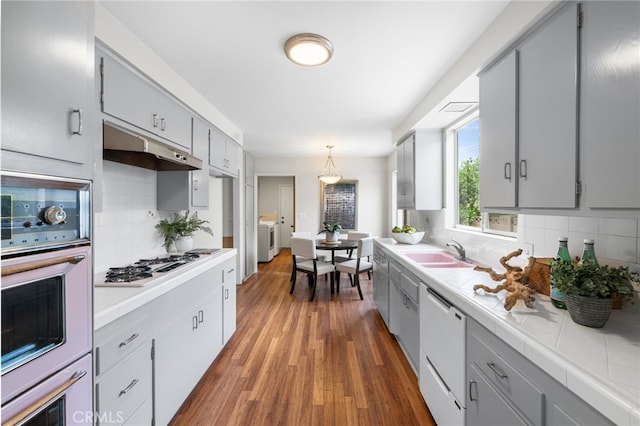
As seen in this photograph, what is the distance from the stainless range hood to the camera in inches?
60.0

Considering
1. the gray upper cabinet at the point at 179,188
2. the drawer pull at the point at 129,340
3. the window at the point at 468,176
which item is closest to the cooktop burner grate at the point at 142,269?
the drawer pull at the point at 129,340

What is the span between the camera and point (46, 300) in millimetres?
883

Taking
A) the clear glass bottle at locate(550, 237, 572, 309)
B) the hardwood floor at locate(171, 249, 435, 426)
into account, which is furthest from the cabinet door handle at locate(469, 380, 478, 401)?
the hardwood floor at locate(171, 249, 435, 426)

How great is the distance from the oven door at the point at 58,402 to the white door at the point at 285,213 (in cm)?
761

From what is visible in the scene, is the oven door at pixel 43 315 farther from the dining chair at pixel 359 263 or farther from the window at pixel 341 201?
the window at pixel 341 201

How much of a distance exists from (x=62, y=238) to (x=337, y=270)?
11.7 feet

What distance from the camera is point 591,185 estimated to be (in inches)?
→ 38.0

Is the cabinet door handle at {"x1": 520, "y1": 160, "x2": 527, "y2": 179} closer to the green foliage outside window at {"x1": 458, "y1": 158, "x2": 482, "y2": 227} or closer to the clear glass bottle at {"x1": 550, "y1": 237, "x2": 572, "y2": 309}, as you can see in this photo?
the clear glass bottle at {"x1": 550, "y1": 237, "x2": 572, "y2": 309}

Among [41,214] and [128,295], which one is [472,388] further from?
[41,214]

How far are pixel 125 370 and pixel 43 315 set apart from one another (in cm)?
57

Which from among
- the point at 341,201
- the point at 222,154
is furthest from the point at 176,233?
A: the point at 341,201

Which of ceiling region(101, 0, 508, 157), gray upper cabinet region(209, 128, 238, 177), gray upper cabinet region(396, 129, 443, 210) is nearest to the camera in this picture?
ceiling region(101, 0, 508, 157)

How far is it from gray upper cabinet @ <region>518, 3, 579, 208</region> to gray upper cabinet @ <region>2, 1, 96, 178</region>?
181 cm

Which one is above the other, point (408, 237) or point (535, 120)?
point (535, 120)
